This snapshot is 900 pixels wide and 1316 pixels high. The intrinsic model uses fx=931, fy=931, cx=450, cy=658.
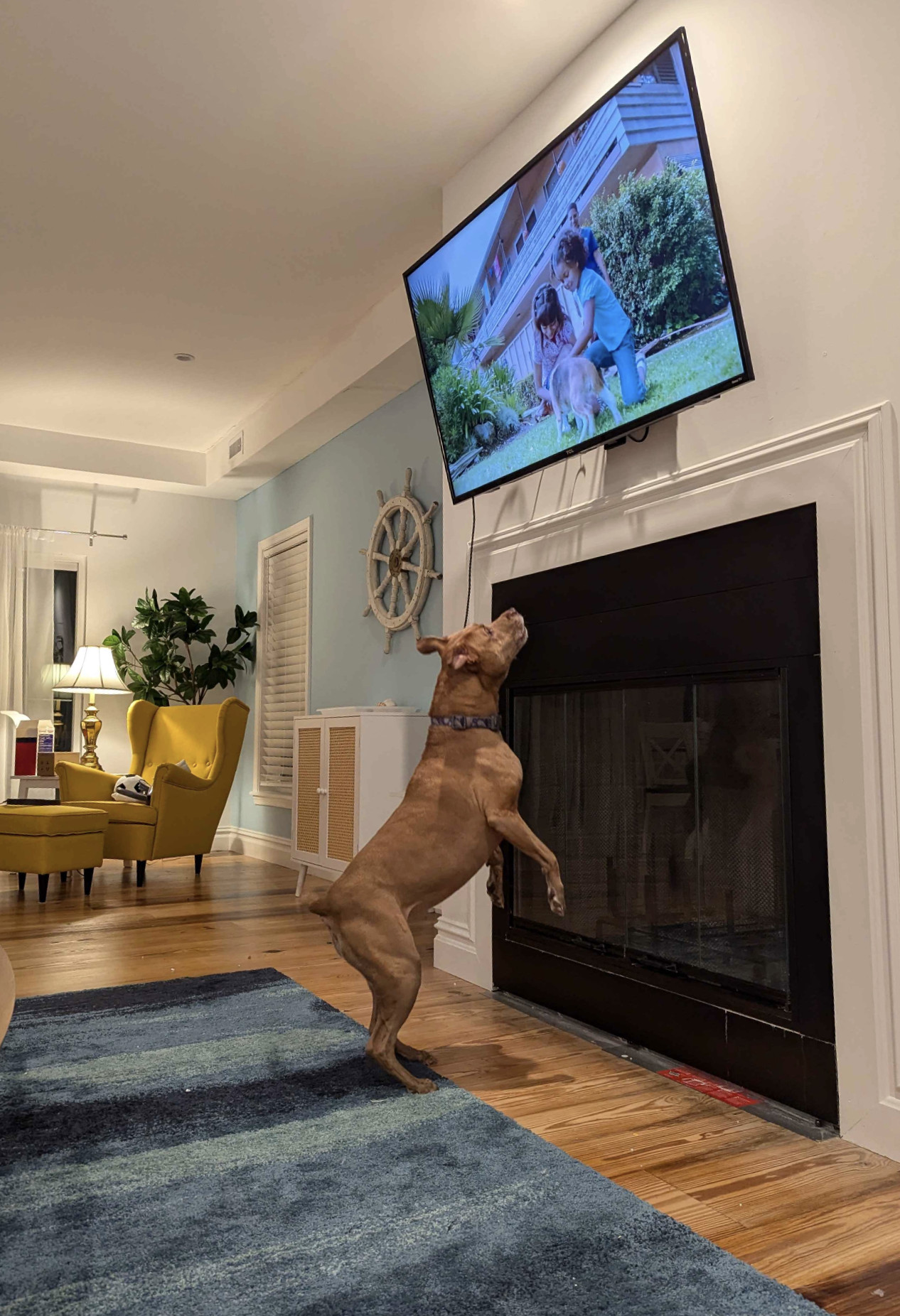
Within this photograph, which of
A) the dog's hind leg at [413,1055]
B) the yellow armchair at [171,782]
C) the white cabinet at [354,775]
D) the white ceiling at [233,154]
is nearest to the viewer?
the dog's hind leg at [413,1055]

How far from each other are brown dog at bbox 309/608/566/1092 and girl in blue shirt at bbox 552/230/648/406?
2.27 feet

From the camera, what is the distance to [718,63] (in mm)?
2398

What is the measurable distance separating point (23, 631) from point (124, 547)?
99 cm

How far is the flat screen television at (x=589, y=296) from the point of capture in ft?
7.00

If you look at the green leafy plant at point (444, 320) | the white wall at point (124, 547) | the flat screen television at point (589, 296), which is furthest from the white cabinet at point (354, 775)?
the white wall at point (124, 547)

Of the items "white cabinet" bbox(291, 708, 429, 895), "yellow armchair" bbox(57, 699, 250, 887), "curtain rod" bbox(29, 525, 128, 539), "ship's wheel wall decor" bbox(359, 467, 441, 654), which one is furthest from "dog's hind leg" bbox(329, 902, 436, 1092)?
"curtain rod" bbox(29, 525, 128, 539)

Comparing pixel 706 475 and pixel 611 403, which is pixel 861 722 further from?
pixel 611 403

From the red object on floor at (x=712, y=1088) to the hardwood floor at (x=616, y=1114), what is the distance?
3 cm

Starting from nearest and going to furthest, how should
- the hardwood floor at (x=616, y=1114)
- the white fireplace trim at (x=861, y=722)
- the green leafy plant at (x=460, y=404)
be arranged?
the hardwood floor at (x=616, y=1114) → the white fireplace trim at (x=861, y=722) → the green leafy plant at (x=460, y=404)

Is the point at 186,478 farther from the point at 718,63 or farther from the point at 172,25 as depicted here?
the point at 718,63

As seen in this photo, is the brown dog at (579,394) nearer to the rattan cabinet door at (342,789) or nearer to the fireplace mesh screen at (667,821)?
the fireplace mesh screen at (667,821)

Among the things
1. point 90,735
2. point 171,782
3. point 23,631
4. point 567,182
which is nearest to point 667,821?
point 567,182

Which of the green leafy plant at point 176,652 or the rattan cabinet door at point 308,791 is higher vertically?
the green leafy plant at point 176,652

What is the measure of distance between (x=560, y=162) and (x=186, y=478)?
528 cm
